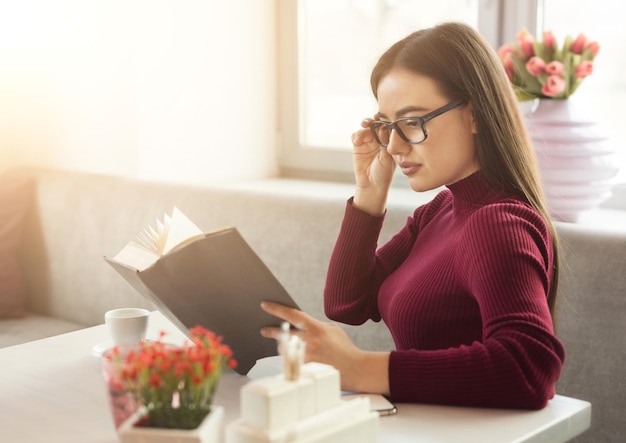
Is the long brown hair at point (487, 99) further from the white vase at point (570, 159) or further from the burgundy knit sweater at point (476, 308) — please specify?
the white vase at point (570, 159)

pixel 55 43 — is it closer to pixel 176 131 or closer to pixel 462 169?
pixel 176 131

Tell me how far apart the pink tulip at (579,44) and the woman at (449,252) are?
67cm

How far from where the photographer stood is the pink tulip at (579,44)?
2066mm

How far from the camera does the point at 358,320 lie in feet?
5.45

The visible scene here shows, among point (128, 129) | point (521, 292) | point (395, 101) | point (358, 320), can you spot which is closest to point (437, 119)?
point (395, 101)

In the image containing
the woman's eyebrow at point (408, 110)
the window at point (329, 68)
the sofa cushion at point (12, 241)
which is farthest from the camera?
the window at point (329, 68)

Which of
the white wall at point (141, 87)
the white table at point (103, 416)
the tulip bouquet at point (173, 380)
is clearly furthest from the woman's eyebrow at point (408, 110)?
the white wall at point (141, 87)

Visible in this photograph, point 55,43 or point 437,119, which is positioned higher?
point 55,43

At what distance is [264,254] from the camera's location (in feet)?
7.47

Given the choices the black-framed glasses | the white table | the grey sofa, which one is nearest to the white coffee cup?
the white table

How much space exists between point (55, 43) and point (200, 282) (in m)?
2.07

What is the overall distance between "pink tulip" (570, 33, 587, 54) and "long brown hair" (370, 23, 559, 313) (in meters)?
0.72

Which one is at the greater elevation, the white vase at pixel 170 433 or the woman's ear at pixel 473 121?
the woman's ear at pixel 473 121

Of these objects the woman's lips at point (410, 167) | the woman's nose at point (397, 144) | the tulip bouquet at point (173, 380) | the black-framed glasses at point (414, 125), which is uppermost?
the black-framed glasses at point (414, 125)
